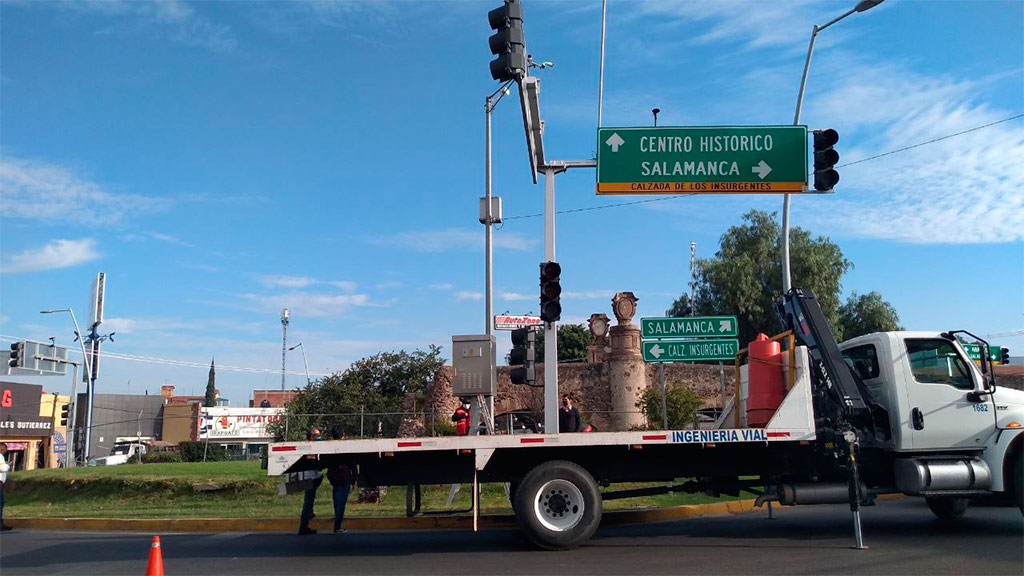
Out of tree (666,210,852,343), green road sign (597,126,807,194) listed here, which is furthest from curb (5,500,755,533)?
tree (666,210,852,343)

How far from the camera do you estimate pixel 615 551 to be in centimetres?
978

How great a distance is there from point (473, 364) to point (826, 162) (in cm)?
662

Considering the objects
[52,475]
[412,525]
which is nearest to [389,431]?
[52,475]

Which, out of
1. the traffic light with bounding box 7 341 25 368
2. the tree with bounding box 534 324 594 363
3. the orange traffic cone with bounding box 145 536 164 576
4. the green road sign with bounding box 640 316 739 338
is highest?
the tree with bounding box 534 324 594 363

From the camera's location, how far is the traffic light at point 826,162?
41.3ft

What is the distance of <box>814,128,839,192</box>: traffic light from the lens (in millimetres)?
12602

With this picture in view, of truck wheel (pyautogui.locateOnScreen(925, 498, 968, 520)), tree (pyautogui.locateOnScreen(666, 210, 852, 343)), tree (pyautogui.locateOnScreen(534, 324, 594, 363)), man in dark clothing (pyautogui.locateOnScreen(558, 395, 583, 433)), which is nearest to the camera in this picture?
truck wheel (pyautogui.locateOnScreen(925, 498, 968, 520))

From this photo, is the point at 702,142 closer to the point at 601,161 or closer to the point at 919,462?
the point at 601,161

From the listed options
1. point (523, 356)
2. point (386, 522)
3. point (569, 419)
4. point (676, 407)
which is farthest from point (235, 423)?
point (523, 356)

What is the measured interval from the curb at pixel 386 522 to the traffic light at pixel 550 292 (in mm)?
3407

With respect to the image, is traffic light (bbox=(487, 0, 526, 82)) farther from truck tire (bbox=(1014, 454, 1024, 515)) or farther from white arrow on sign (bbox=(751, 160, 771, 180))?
truck tire (bbox=(1014, 454, 1024, 515))

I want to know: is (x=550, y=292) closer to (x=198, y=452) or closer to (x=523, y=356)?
(x=523, y=356)

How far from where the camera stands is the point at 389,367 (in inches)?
1463

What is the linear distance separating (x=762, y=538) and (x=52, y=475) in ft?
72.7
